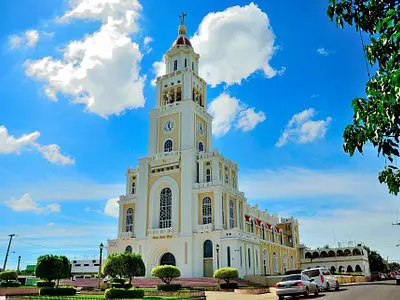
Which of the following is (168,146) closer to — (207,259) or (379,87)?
(207,259)

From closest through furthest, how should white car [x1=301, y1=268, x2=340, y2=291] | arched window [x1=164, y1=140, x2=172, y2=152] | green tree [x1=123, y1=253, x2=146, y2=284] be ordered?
white car [x1=301, y1=268, x2=340, y2=291] → green tree [x1=123, y1=253, x2=146, y2=284] → arched window [x1=164, y1=140, x2=172, y2=152]

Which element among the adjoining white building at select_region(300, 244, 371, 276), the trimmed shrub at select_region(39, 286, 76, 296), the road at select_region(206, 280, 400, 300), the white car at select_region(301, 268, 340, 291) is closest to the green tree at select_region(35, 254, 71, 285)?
the trimmed shrub at select_region(39, 286, 76, 296)

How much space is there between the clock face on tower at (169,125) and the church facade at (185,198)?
0.14 meters

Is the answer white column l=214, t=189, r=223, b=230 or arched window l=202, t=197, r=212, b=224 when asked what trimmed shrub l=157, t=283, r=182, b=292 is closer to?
white column l=214, t=189, r=223, b=230

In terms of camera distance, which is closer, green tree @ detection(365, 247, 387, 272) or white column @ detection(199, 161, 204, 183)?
white column @ detection(199, 161, 204, 183)

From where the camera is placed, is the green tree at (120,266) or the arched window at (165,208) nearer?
the green tree at (120,266)

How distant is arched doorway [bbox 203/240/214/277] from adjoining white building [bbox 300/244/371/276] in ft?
116

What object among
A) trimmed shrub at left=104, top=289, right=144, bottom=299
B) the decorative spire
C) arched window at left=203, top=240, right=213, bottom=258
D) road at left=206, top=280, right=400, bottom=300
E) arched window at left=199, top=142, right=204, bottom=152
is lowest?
road at left=206, top=280, right=400, bottom=300

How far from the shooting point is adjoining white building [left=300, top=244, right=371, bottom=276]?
72869 millimetres

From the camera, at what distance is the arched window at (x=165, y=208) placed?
45.7 metres

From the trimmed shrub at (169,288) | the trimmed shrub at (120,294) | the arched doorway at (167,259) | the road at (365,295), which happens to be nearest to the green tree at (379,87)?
the road at (365,295)

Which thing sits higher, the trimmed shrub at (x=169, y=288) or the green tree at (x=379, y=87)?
the green tree at (x=379, y=87)

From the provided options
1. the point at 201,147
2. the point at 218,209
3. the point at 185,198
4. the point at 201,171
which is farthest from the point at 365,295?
the point at 201,147

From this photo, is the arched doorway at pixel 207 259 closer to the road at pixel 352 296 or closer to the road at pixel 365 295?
the road at pixel 352 296
